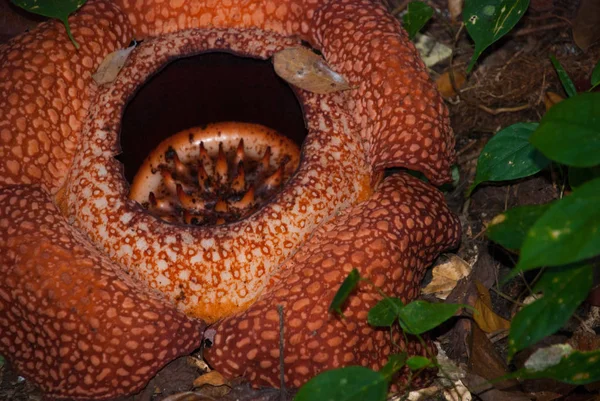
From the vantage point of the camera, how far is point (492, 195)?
3.39 m

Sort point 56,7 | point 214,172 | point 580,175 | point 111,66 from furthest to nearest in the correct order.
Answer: point 214,172, point 111,66, point 56,7, point 580,175

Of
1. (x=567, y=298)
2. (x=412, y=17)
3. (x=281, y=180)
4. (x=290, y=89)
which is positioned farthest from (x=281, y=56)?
(x=567, y=298)

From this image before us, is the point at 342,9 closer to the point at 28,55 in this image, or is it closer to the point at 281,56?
the point at 281,56

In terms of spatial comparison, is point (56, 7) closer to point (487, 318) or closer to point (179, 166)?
point (179, 166)

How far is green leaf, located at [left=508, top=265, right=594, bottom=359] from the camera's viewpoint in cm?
213

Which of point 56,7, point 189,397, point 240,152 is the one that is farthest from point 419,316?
point 56,7

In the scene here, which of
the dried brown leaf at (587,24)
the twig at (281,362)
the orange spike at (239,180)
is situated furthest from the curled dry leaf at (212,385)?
the dried brown leaf at (587,24)

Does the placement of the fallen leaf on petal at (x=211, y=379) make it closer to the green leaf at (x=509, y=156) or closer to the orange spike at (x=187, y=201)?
the orange spike at (x=187, y=201)

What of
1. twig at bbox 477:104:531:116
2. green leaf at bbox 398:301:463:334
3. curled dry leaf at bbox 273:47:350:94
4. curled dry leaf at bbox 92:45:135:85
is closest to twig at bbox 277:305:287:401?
green leaf at bbox 398:301:463:334

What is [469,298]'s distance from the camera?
299cm

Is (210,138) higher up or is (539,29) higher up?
(539,29)

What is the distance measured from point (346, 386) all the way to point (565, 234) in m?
0.73

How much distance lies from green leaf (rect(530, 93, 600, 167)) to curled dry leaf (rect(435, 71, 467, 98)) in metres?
1.70

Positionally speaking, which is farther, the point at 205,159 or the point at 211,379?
the point at 205,159
